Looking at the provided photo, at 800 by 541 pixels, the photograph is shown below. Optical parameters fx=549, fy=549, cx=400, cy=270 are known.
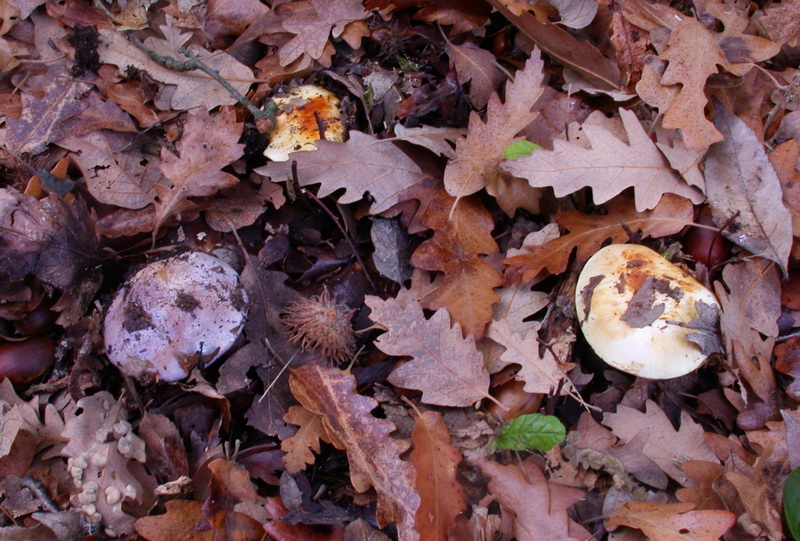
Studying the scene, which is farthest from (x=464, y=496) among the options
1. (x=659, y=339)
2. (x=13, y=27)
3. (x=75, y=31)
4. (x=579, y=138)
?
(x=13, y=27)

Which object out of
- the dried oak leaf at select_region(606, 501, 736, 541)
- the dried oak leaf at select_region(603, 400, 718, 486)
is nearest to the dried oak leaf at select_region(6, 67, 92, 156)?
the dried oak leaf at select_region(603, 400, 718, 486)

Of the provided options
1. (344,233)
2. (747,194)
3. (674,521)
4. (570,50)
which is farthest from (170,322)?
(747,194)

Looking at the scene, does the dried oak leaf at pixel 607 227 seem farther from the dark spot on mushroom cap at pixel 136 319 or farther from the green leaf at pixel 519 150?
the dark spot on mushroom cap at pixel 136 319

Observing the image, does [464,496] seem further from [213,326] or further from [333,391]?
[213,326]

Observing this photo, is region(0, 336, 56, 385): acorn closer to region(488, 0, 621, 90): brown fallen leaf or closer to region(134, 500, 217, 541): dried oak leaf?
region(134, 500, 217, 541): dried oak leaf

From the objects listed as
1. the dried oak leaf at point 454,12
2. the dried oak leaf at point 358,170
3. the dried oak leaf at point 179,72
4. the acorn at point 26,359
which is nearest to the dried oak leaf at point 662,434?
the dried oak leaf at point 358,170

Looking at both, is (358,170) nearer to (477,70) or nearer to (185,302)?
(477,70)
